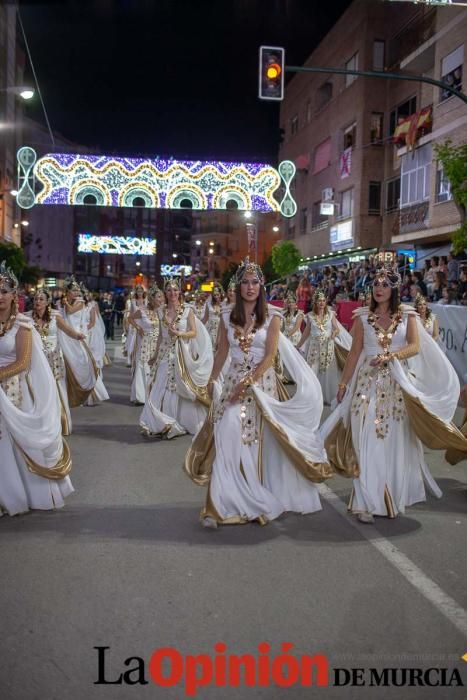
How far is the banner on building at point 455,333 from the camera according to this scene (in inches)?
574

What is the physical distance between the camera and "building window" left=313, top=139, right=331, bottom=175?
4262 cm

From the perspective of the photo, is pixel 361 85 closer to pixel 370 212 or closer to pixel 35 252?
pixel 370 212

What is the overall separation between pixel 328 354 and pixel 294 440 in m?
7.69

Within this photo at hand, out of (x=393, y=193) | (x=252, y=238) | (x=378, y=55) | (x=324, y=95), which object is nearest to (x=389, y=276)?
(x=393, y=193)

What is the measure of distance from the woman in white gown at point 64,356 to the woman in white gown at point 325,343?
423 centimetres

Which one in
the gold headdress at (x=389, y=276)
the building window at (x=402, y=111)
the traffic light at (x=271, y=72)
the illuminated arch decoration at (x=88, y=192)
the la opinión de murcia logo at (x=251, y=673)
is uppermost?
the building window at (x=402, y=111)

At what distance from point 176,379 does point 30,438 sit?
4007 mm

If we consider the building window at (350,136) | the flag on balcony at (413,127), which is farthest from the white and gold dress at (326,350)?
the building window at (350,136)

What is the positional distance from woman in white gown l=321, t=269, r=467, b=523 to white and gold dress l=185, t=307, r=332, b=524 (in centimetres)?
27

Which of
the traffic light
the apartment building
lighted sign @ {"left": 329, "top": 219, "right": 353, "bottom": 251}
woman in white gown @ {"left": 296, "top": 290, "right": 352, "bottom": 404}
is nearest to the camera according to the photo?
woman in white gown @ {"left": 296, "top": 290, "right": 352, "bottom": 404}

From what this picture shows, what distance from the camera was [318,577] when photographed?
183 inches

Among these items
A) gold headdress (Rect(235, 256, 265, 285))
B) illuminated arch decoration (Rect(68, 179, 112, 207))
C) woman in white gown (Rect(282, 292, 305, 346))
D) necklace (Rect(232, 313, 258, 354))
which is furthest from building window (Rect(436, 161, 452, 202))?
necklace (Rect(232, 313, 258, 354))

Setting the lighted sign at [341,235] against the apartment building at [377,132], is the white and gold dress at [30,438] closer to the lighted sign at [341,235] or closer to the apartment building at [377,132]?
the apartment building at [377,132]

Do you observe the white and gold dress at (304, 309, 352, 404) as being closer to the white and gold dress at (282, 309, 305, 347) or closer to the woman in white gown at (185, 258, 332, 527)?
the white and gold dress at (282, 309, 305, 347)
